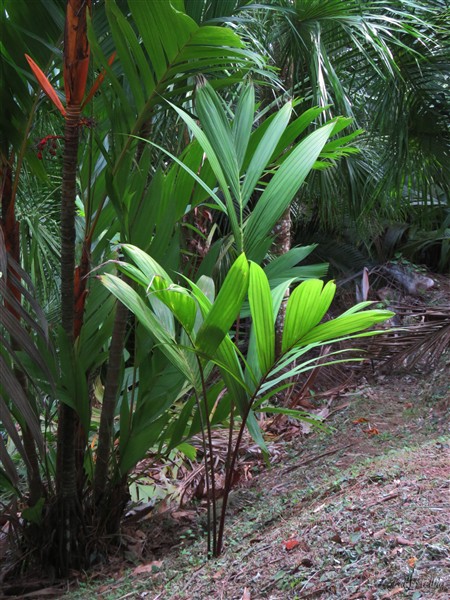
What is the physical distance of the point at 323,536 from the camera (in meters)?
1.64

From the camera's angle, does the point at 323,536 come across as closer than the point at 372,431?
Yes

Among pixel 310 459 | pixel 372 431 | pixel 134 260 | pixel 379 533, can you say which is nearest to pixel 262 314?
pixel 134 260

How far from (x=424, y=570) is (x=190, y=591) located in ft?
2.01

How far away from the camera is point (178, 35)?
5.64 ft

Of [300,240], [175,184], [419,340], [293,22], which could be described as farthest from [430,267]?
[175,184]

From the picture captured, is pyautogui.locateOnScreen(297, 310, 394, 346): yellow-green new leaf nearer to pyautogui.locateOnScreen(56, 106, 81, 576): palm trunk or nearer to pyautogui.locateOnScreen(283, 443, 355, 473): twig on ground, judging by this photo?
pyautogui.locateOnScreen(56, 106, 81, 576): palm trunk

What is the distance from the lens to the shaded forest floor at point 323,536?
141 centimetres

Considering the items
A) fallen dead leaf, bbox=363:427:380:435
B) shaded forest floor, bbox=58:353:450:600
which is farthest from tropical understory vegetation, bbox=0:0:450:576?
fallen dead leaf, bbox=363:427:380:435

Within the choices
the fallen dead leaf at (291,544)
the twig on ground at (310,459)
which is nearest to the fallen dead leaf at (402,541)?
the fallen dead leaf at (291,544)

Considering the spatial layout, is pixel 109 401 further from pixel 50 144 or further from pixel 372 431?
pixel 372 431

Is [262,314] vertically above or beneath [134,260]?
beneath

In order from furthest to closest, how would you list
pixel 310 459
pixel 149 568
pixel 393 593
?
pixel 310 459 < pixel 149 568 < pixel 393 593

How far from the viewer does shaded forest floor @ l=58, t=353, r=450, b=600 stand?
1.41 metres

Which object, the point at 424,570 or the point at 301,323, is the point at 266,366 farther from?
the point at 424,570
